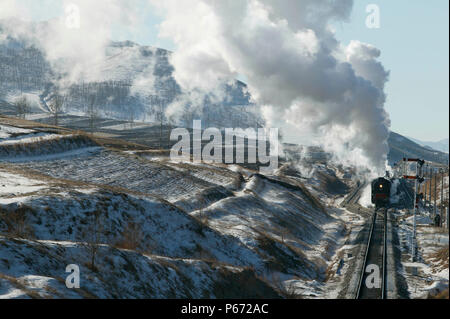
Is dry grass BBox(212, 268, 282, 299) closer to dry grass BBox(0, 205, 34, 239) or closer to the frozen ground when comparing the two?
the frozen ground

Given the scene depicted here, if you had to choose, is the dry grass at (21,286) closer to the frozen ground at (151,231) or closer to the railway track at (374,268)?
the frozen ground at (151,231)

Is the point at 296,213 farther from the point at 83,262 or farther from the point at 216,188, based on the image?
the point at 83,262

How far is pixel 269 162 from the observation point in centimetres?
14812

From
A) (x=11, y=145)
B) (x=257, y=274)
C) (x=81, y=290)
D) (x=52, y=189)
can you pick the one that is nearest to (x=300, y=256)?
(x=257, y=274)

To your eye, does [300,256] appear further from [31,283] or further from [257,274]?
[31,283]

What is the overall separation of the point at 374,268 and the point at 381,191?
112 ft

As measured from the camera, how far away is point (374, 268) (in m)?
38.2

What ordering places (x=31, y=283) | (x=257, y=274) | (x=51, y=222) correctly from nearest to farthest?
(x=31, y=283)
(x=51, y=222)
(x=257, y=274)

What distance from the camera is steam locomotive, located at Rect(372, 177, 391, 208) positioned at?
68.2 m

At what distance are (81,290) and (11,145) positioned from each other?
3999 cm

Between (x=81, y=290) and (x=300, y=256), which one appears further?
(x=300, y=256)

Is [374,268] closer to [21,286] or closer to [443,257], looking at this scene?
[443,257]
